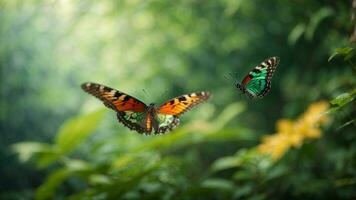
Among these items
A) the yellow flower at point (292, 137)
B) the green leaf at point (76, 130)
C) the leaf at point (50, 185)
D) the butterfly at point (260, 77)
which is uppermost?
the green leaf at point (76, 130)

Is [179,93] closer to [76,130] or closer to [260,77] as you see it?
[76,130]

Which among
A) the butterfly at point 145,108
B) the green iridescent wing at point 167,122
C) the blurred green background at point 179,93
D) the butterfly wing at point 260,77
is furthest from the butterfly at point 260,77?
the blurred green background at point 179,93

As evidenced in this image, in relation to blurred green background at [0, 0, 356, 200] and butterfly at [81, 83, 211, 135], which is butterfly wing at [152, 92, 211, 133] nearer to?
butterfly at [81, 83, 211, 135]

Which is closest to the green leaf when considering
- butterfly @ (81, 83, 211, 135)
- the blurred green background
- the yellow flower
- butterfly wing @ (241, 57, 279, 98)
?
the blurred green background

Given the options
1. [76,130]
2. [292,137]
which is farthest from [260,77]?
[76,130]

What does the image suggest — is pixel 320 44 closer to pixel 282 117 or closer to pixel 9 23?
pixel 282 117

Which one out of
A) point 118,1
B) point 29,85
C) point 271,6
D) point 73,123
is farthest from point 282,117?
point 29,85

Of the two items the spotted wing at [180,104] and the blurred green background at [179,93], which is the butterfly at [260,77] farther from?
the blurred green background at [179,93]

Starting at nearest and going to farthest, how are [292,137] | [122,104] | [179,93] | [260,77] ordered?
1. [260,77]
2. [122,104]
3. [292,137]
4. [179,93]
